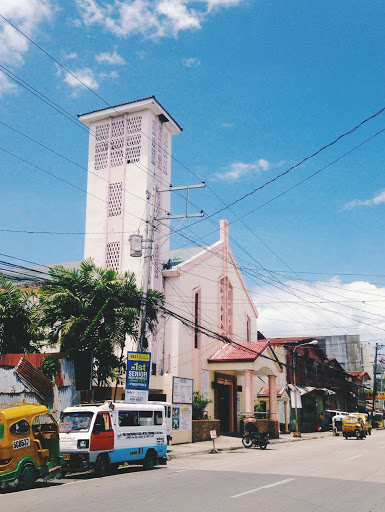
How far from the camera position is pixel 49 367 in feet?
69.8

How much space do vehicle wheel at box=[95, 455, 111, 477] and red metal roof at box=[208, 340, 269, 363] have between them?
61.9 feet

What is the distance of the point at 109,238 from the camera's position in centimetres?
3497

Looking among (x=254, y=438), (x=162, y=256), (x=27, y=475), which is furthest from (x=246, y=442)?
(x=27, y=475)

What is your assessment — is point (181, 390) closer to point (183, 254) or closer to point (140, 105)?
point (183, 254)

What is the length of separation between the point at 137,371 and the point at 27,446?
8.26 metres

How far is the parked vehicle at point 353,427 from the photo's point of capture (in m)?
38.5

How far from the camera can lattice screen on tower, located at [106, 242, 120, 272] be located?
34.2 metres

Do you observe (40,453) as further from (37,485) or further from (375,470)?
(375,470)

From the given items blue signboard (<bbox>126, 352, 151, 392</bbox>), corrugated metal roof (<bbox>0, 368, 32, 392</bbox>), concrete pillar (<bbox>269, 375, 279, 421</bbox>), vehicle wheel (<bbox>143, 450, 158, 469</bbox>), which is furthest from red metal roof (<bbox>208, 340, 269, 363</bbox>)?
corrugated metal roof (<bbox>0, 368, 32, 392</bbox>)

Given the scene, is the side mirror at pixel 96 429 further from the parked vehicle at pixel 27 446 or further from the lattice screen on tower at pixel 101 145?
the lattice screen on tower at pixel 101 145

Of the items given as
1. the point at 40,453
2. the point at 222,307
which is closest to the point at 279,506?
the point at 40,453

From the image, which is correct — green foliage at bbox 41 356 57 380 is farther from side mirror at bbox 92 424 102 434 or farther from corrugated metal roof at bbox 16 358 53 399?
side mirror at bbox 92 424 102 434

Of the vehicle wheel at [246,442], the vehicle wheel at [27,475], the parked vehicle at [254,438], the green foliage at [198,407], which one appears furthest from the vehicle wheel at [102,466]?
the green foliage at [198,407]

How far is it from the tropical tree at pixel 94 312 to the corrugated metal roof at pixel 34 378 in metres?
2.33
